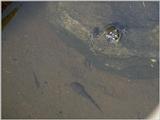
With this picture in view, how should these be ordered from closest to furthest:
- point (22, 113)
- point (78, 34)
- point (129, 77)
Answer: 1. point (22, 113)
2. point (129, 77)
3. point (78, 34)

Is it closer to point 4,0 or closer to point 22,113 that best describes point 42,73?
point 22,113

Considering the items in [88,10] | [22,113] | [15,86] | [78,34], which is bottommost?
[22,113]

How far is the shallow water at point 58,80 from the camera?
312cm

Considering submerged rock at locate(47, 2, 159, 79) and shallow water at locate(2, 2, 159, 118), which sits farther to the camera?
submerged rock at locate(47, 2, 159, 79)

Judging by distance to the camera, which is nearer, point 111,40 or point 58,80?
point 58,80

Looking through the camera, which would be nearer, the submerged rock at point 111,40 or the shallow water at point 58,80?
the shallow water at point 58,80

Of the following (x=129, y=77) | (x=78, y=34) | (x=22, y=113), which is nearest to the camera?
(x=22, y=113)

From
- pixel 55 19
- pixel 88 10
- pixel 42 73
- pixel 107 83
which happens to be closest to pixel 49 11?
pixel 55 19

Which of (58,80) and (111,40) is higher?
(111,40)

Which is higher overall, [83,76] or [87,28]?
[87,28]

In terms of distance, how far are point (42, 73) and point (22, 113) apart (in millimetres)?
449

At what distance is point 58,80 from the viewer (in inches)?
129

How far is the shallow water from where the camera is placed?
123 inches

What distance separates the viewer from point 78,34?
3531mm
